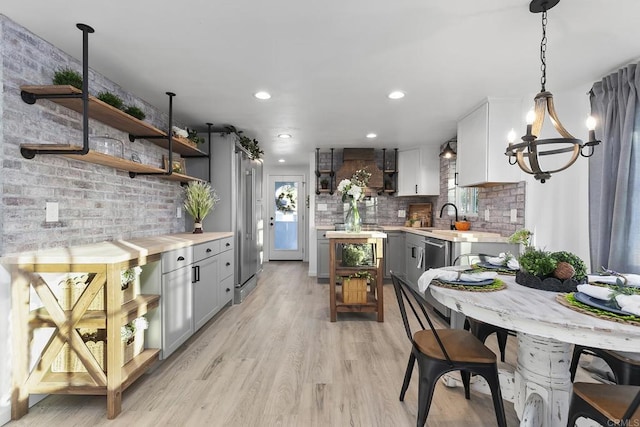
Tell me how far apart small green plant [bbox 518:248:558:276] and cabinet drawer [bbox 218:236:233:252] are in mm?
2798

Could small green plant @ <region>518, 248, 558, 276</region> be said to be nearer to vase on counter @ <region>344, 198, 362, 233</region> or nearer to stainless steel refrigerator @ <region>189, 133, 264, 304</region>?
vase on counter @ <region>344, 198, 362, 233</region>

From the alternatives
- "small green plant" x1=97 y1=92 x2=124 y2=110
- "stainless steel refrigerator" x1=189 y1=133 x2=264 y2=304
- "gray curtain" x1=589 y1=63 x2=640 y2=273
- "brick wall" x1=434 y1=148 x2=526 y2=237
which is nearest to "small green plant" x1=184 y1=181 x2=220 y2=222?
"stainless steel refrigerator" x1=189 y1=133 x2=264 y2=304

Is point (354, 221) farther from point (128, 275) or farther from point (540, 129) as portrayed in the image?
point (128, 275)

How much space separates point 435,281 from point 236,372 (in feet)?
5.24

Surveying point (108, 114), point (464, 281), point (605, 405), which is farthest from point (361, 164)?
point (605, 405)

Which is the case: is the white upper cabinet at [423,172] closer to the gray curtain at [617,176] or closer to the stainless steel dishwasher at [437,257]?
the stainless steel dishwasher at [437,257]

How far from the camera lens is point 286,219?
24.7ft

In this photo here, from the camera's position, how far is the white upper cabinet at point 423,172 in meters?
5.29

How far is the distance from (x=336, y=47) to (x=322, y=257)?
3676 mm

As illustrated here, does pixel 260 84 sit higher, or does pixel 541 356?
pixel 260 84

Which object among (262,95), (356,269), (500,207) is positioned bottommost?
(356,269)

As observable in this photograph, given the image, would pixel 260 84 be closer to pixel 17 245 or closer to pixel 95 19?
pixel 95 19

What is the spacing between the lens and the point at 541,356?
4.83ft

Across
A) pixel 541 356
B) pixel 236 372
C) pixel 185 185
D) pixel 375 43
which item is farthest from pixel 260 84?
pixel 541 356
